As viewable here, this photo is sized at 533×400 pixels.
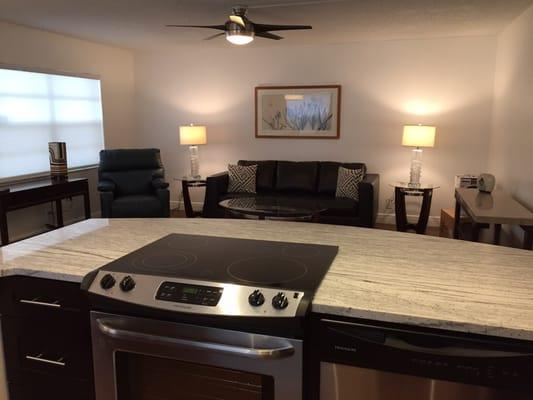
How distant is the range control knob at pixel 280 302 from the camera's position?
1237 millimetres

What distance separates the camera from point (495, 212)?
127 inches

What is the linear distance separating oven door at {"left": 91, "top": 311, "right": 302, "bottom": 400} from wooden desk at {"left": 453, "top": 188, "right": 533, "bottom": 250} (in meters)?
2.34

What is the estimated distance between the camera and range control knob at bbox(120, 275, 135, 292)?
139 centimetres

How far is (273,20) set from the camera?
14.4 feet

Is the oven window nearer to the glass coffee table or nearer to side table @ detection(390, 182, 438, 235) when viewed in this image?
the glass coffee table

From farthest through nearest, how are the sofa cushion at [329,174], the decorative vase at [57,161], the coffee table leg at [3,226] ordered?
1. the sofa cushion at [329,174]
2. the decorative vase at [57,161]
3. the coffee table leg at [3,226]

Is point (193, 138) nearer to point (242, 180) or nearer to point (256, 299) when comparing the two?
point (242, 180)

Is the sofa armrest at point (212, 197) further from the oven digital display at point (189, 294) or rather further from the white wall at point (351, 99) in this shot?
the oven digital display at point (189, 294)

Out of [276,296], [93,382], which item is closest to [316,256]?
[276,296]

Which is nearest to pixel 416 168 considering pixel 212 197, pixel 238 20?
pixel 212 197

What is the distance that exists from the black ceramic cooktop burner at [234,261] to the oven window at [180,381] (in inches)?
10.8

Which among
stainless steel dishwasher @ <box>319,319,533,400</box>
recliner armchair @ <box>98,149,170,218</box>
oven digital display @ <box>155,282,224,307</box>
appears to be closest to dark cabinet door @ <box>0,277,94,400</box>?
oven digital display @ <box>155,282,224,307</box>

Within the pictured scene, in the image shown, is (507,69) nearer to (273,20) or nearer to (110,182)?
(273,20)

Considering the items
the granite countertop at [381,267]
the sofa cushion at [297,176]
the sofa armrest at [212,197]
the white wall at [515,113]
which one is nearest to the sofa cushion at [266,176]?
the sofa cushion at [297,176]
